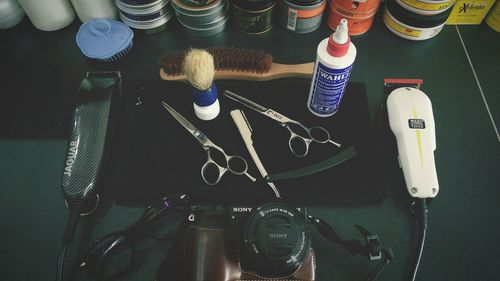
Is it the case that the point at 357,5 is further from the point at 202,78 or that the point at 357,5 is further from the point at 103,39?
the point at 103,39

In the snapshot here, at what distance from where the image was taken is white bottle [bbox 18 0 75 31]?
72 cm

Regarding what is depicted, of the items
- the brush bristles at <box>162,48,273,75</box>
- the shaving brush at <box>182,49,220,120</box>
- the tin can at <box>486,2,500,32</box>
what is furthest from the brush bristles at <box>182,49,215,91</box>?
the tin can at <box>486,2,500,32</box>

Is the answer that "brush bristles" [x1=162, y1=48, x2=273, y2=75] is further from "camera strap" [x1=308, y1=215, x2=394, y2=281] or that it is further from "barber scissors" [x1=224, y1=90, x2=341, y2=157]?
"camera strap" [x1=308, y1=215, x2=394, y2=281]

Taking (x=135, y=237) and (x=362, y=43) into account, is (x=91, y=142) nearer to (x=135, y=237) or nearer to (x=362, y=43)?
(x=135, y=237)

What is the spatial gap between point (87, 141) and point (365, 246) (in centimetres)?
45

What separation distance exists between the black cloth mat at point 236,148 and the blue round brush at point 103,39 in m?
0.07

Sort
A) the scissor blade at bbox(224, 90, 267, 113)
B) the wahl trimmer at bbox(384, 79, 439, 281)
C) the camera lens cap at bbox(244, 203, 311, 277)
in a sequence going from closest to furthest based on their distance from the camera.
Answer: the camera lens cap at bbox(244, 203, 311, 277), the wahl trimmer at bbox(384, 79, 439, 281), the scissor blade at bbox(224, 90, 267, 113)

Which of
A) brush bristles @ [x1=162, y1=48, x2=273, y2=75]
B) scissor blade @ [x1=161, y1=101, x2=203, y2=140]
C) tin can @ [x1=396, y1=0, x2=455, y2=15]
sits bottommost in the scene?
scissor blade @ [x1=161, y1=101, x2=203, y2=140]

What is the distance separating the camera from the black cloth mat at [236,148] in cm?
60

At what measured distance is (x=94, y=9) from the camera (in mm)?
748

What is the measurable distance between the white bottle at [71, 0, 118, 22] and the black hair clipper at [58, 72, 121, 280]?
0.15 m

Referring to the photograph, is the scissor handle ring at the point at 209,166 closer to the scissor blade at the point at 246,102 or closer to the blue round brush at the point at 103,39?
the scissor blade at the point at 246,102

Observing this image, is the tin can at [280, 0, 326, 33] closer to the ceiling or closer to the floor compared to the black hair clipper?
closer to the ceiling

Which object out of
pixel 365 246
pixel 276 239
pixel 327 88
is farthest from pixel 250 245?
pixel 327 88
